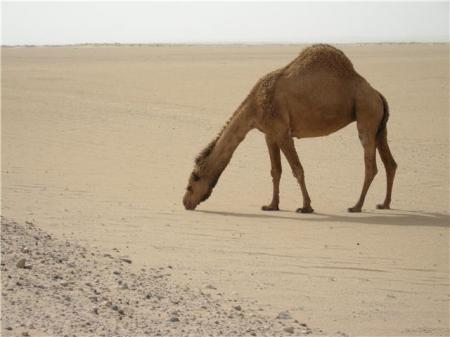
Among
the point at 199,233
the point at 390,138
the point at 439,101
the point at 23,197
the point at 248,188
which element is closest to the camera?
the point at 199,233

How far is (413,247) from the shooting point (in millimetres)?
10023

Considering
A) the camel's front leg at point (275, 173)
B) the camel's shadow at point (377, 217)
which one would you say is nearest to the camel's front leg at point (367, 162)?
the camel's shadow at point (377, 217)

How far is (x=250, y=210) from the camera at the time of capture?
40.8 feet

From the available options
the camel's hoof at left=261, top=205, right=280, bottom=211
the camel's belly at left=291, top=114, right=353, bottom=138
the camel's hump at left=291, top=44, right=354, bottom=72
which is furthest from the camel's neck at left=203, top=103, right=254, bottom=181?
the camel's hump at left=291, top=44, right=354, bottom=72

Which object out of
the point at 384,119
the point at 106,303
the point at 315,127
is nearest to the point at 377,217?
the point at 384,119

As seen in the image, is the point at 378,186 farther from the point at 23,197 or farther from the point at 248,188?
the point at 23,197

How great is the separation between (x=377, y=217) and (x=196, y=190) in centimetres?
260

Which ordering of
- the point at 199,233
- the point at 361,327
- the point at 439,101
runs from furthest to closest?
the point at 439,101 < the point at 199,233 < the point at 361,327

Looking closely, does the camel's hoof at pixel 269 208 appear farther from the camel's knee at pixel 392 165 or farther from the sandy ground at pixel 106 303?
the sandy ground at pixel 106 303

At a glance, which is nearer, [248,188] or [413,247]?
[413,247]

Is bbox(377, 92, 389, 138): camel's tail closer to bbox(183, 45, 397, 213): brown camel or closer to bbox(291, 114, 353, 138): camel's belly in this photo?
bbox(183, 45, 397, 213): brown camel

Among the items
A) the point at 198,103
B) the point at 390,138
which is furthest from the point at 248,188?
the point at 198,103

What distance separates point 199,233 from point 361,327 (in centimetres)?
364

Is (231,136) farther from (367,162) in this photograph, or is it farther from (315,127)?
(367,162)
